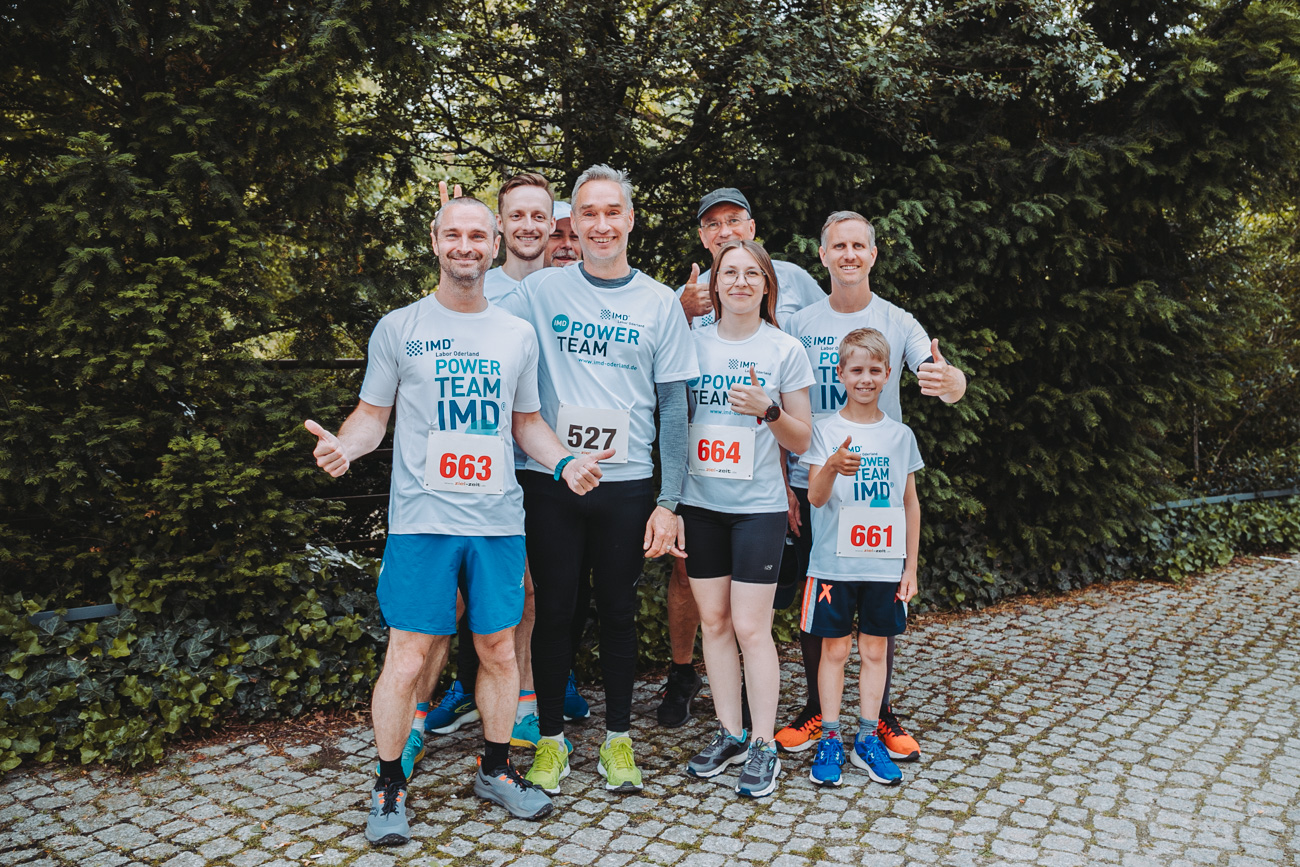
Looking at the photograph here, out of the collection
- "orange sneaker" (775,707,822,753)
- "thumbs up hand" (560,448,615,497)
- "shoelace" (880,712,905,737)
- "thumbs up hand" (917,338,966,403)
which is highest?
"thumbs up hand" (917,338,966,403)

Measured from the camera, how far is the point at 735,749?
3.74 metres

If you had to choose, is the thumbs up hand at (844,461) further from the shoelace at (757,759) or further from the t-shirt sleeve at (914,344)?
the shoelace at (757,759)

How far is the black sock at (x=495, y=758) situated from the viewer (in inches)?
135

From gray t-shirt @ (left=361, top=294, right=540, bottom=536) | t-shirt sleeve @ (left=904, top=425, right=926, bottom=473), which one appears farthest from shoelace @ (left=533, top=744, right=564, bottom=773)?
t-shirt sleeve @ (left=904, top=425, right=926, bottom=473)

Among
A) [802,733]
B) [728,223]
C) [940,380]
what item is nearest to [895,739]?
[802,733]

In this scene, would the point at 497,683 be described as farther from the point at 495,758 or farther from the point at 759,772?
the point at 759,772

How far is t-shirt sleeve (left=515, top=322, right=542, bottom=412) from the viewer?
10.9 ft

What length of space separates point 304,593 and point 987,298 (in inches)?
190

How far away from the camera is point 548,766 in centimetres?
352

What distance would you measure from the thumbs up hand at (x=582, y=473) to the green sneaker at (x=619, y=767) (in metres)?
1.10

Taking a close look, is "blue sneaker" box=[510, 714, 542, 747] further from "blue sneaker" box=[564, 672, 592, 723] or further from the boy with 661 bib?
the boy with 661 bib

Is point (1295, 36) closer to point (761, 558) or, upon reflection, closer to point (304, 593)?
point (761, 558)

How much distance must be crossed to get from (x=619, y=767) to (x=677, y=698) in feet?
2.68

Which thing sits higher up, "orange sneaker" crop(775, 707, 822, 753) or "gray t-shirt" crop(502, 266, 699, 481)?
"gray t-shirt" crop(502, 266, 699, 481)
